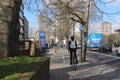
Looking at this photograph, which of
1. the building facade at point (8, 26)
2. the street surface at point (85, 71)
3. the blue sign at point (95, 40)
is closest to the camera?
the building facade at point (8, 26)

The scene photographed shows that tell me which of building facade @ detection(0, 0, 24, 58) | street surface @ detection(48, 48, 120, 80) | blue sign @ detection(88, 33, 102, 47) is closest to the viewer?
building facade @ detection(0, 0, 24, 58)

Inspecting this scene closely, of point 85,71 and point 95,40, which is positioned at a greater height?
point 95,40

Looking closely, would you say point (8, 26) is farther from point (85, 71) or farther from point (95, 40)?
point (95, 40)

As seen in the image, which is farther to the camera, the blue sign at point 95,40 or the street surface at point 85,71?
the blue sign at point 95,40

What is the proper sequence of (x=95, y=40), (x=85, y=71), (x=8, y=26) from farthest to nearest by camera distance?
1. (x=95, y=40)
2. (x=85, y=71)
3. (x=8, y=26)

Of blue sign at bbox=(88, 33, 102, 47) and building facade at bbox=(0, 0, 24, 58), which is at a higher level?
blue sign at bbox=(88, 33, 102, 47)

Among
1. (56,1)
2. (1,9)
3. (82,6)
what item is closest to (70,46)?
(56,1)

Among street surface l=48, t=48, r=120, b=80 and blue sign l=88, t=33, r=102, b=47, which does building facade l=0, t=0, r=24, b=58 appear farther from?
blue sign l=88, t=33, r=102, b=47

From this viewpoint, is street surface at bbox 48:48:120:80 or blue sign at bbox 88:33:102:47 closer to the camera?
street surface at bbox 48:48:120:80

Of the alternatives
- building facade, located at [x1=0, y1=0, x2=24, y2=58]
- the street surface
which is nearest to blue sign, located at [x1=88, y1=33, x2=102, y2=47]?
the street surface

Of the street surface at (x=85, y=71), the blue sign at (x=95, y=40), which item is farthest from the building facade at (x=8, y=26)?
the blue sign at (x=95, y=40)

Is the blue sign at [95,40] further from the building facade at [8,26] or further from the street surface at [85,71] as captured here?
the building facade at [8,26]

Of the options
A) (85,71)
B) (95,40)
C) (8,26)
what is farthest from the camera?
(95,40)

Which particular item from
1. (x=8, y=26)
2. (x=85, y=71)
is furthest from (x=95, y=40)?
(x=8, y=26)
